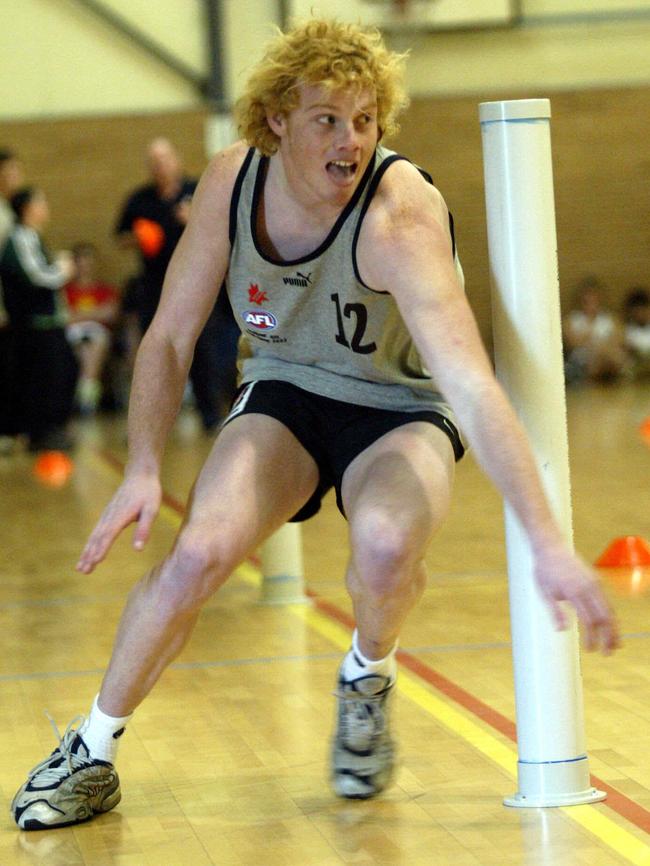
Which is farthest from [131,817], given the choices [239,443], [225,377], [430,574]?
[225,377]

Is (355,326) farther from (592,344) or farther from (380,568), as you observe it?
(592,344)

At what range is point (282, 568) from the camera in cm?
457

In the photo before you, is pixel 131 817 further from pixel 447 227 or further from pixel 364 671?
pixel 447 227

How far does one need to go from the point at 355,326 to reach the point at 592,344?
10481mm

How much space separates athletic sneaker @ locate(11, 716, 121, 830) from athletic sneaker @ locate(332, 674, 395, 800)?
1.37ft

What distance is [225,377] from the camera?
35.4 ft

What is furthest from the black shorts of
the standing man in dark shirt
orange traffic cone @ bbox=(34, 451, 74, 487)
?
the standing man in dark shirt

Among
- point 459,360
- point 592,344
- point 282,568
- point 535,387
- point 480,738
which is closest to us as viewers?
point 459,360

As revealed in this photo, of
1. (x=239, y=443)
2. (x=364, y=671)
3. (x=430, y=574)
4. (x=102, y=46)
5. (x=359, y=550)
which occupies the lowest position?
(x=430, y=574)

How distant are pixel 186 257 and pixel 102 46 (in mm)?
10510

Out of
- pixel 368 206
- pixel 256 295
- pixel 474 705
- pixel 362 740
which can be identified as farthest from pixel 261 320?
pixel 474 705

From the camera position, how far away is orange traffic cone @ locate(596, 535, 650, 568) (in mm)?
4762

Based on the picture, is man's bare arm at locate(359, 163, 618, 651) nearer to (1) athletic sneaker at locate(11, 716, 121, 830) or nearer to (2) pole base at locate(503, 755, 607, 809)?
(2) pole base at locate(503, 755, 607, 809)

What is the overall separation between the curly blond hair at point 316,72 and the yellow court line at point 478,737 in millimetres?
1238
